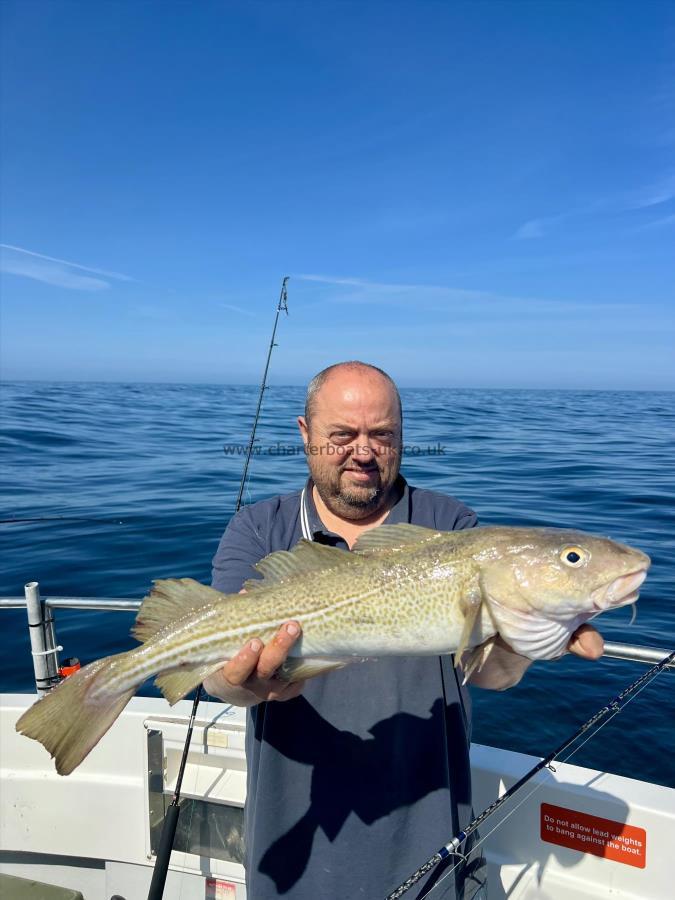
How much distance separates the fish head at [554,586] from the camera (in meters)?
2.48

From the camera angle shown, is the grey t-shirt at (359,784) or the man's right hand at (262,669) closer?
the man's right hand at (262,669)

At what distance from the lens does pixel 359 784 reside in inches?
110

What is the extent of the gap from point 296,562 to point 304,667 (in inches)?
18.9

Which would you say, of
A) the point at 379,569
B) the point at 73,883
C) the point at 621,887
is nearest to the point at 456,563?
the point at 379,569

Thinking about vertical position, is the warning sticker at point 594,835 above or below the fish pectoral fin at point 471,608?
below

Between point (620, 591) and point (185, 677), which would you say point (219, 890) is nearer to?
point (185, 677)

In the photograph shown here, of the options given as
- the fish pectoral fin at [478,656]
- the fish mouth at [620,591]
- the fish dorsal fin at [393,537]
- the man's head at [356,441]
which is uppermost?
the man's head at [356,441]

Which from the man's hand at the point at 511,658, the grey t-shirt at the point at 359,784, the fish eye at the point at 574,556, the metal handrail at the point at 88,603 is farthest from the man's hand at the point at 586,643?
the metal handrail at the point at 88,603

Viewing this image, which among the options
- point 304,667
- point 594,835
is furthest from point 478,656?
point 594,835

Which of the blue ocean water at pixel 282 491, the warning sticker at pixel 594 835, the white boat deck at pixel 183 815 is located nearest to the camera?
the warning sticker at pixel 594 835

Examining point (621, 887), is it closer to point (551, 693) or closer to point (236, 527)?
point (236, 527)

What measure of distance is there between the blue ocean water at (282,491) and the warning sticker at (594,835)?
9.34 ft

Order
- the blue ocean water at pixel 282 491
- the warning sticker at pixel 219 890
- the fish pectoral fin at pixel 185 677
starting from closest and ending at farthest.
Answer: the fish pectoral fin at pixel 185 677, the warning sticker at pixel 219 890, the blue ocean water at pixel 282 491

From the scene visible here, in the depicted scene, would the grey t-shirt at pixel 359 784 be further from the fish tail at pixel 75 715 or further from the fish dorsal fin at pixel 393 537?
the fish tail at pixel 75 715
